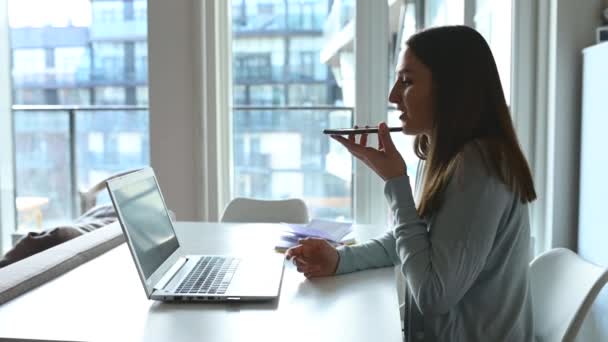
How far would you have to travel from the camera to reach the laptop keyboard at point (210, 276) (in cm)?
129

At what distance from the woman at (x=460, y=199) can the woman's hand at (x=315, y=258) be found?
23cm

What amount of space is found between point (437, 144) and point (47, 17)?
10.5 feet

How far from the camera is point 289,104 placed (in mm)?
3357

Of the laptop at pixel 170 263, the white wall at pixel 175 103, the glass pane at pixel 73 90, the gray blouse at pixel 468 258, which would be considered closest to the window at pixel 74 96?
the glass pane at pixel 73 90

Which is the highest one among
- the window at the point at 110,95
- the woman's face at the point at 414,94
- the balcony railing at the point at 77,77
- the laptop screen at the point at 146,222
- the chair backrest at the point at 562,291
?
the balcony railing at the point at 77,77

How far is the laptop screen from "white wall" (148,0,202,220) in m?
1.62

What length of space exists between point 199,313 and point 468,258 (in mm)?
→ 554

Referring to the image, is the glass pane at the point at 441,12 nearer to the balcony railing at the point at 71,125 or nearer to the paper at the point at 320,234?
the paper at the point at 320,234

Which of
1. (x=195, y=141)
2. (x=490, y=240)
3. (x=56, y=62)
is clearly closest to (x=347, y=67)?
(x=195, y=141)

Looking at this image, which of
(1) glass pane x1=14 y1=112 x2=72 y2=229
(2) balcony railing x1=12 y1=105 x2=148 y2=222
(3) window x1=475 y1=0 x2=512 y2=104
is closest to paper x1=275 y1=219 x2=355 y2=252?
(3) window x1=475 y1=0 x2=512 y2=104

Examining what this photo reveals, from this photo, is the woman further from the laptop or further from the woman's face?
the laptop

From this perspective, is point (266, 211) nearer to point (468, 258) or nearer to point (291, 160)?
point (291, 160)

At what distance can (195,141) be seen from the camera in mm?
3168

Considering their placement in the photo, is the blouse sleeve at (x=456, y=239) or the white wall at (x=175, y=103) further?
the white wall at (x=175, y=103)
